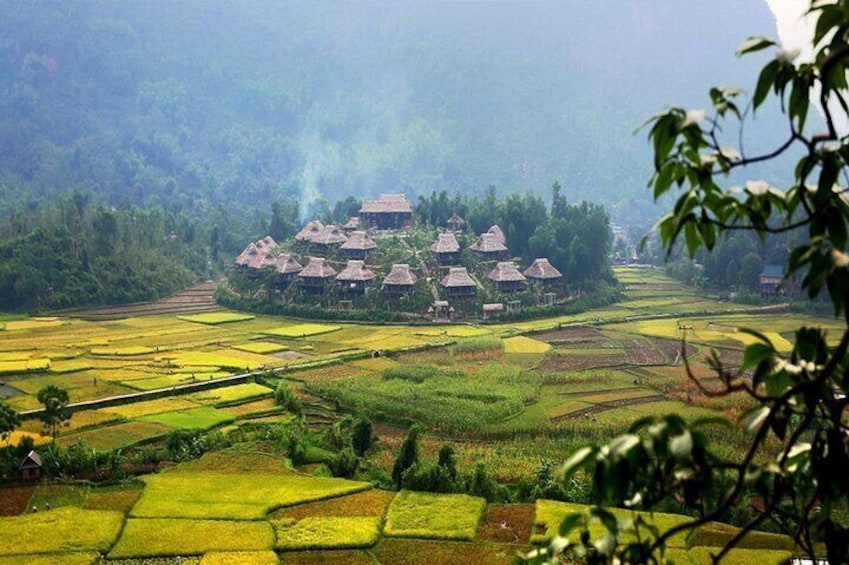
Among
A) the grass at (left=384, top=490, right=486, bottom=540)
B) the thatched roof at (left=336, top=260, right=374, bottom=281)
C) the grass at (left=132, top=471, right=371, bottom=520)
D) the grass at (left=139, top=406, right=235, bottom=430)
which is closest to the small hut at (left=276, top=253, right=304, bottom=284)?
the thatched roof at (left=336, top=260, right=374, bottom=281)

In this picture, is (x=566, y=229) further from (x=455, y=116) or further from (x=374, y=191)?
(x=455, y=116)

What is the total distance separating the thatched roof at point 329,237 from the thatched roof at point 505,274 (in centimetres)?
791

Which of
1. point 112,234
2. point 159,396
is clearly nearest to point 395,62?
point 112,234

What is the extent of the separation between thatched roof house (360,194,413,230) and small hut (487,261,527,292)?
28.9 feet

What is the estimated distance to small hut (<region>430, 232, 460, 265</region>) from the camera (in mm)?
41500

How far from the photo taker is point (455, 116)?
136625 mm

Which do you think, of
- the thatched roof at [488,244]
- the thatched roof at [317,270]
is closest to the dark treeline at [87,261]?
the thatched roof at [317,270]

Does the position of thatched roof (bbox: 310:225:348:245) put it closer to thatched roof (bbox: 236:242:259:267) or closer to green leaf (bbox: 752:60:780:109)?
thatched roof (bbox: 236:242:259:267)

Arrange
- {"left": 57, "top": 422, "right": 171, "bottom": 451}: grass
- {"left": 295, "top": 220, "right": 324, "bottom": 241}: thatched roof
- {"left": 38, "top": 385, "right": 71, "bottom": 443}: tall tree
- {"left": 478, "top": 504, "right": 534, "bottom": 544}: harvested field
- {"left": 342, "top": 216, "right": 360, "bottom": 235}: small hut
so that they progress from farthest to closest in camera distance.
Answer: {"left": 342, "top": 216, "right": 360, "bottom": 235}: small hut
{"left": 295, "top": 220, "right": 324, "bottom": 241}: thatched roof
{"left": 57, "top": 422, "right": 171, "bottom": 451}: grass
{"left": 38, "top": 385, "right": 71, "bottom": 443}: tall tree
{"left": 478, "top": 504, "right": 534, "bottom": 544}: harvested field

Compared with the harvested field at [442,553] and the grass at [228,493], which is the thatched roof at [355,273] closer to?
the grass at [228,493]

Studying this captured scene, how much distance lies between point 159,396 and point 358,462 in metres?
7.91

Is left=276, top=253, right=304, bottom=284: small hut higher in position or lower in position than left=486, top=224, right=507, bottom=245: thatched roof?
lower

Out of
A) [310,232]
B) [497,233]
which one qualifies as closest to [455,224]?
[497,233]

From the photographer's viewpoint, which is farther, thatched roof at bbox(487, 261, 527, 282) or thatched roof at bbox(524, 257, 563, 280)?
thatched roof at bbox(524, 257, 563, 280)
